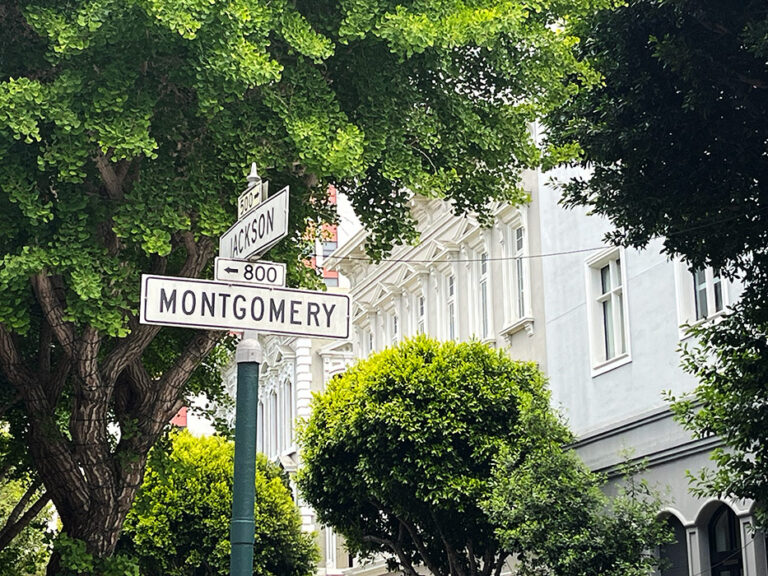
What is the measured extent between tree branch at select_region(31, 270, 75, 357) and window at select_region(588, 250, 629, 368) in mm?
11581

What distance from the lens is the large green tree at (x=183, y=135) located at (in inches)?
558

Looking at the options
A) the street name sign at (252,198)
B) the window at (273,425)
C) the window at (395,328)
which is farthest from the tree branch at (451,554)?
the window at (273,425)

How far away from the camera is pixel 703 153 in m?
14.2

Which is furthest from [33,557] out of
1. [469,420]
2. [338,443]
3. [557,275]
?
[557,275]

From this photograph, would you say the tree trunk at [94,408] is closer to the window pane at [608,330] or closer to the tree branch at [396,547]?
the window pane at [608,330]

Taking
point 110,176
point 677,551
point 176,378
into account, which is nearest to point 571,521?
point 677,551

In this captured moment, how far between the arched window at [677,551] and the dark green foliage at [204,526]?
16.7 metres

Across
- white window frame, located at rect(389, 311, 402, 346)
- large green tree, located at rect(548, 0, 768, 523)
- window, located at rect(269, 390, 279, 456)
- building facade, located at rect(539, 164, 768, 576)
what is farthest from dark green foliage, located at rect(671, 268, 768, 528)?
window, located at rect(269, 390, 279, 456)

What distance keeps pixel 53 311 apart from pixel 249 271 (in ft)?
26.8

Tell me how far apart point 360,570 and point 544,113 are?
2917cm

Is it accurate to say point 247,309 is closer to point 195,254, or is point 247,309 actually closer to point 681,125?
point 681,125

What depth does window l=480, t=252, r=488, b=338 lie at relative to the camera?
32.0 metres

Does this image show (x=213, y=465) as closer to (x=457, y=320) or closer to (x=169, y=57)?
(x=457, y=320)

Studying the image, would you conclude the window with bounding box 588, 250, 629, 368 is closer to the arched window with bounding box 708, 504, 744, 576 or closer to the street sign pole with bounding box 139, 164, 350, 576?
the arched window with bounding box 708, 504, 744, 576
